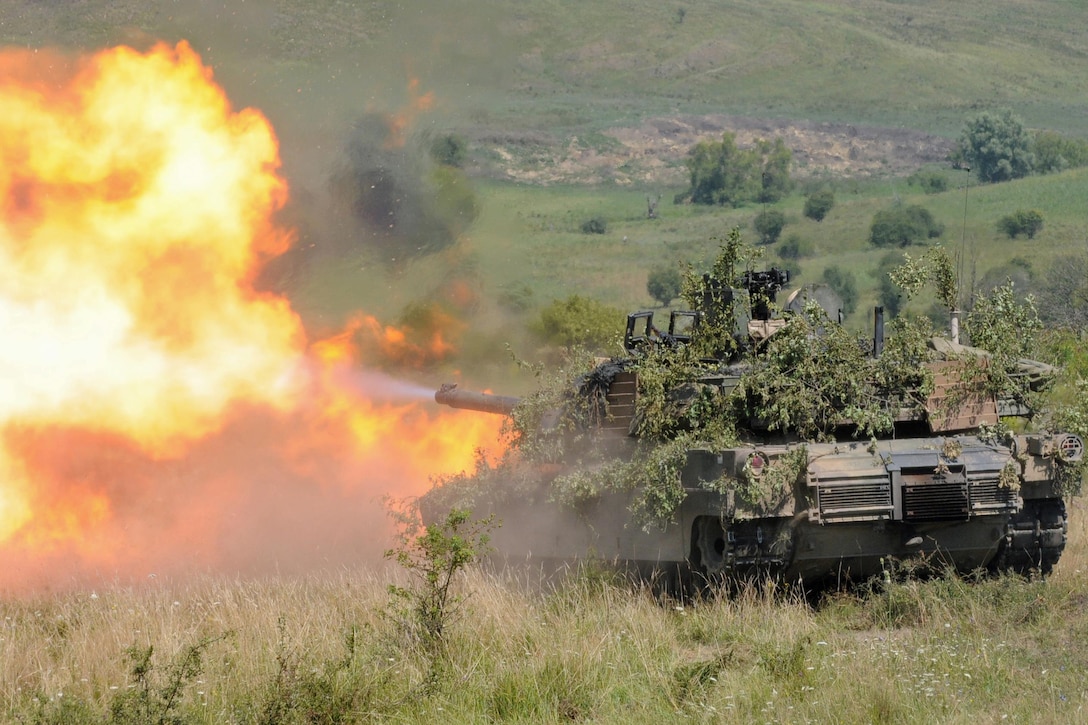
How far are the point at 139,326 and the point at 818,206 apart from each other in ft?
186

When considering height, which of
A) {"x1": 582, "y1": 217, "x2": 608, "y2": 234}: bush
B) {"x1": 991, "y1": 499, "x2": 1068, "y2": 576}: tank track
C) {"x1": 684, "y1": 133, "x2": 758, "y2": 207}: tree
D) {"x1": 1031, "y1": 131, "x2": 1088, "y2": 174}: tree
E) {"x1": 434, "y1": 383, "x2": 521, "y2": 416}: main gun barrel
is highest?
{"x1": 1031, "y1": 131, "x2": 1088, "y2": 174}: tree

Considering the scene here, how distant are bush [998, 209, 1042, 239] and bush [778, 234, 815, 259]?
26.7 feet

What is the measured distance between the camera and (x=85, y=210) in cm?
1927

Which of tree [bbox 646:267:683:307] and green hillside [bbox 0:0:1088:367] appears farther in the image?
tree [bbox 646:267:683:307]

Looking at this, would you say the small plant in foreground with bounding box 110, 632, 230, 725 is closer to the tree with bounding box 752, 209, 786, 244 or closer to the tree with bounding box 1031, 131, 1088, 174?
the tree with bounding box 752, 209, 786, 244

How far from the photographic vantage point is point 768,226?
220 ft

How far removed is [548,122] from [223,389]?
48712 mm

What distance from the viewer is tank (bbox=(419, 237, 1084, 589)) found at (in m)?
13.1

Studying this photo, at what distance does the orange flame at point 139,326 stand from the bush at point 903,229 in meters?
45.7

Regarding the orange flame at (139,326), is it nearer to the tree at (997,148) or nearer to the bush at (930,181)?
the bush at (930,181)

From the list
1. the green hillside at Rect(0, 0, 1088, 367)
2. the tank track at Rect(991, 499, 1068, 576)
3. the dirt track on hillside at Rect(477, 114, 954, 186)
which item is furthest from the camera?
the dirt track on hillside at Rect(477, 114, 954, 186)

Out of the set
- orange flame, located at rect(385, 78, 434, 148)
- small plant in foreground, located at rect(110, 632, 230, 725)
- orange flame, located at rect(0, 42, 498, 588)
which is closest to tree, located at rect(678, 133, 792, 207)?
orange flame, located at rect(385, 78, 434, 148)

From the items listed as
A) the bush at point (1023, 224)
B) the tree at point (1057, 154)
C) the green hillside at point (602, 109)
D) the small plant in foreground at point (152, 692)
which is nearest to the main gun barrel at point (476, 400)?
the green hillside at point (602, 109)

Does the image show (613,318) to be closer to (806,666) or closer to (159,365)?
(159,365)
